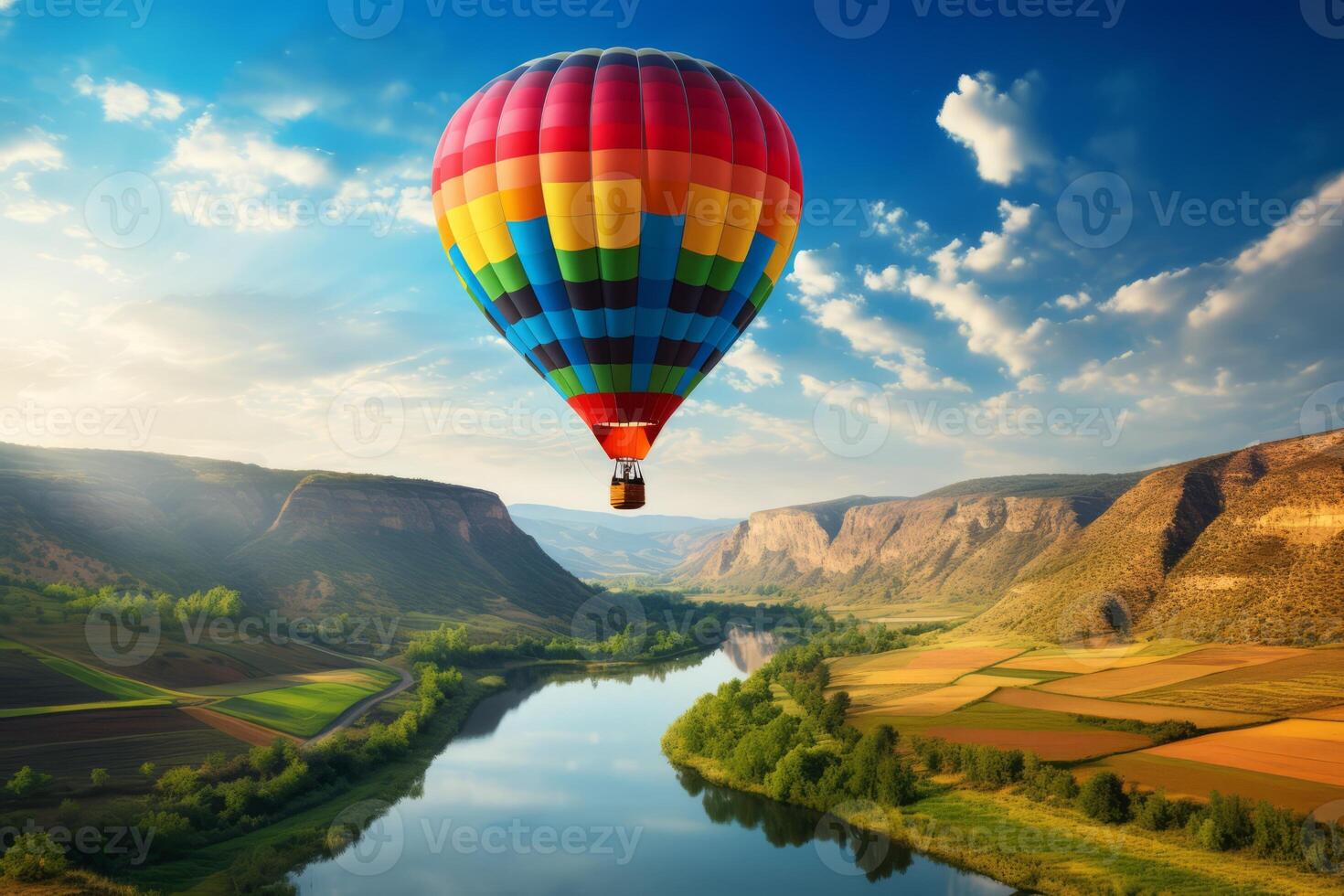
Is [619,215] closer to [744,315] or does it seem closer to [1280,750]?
[744,315]

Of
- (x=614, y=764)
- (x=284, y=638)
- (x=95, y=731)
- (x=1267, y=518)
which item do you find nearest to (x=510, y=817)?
(x=614, y=764)

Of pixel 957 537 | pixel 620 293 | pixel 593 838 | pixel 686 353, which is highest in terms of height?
pixel 620 293

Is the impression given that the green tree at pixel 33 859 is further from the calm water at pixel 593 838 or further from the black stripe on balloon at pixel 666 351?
the black stripe on balloon at pixel 666 351

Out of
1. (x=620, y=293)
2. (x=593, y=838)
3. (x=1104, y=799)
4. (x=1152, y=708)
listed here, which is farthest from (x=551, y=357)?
(x=1152, y=708)

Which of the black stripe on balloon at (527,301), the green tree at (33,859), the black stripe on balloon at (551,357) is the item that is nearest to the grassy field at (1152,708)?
the black stripe on balloon at (551,357)

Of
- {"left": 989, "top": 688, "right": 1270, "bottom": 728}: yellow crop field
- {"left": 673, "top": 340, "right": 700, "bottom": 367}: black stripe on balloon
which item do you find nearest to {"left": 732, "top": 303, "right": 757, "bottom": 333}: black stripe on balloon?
{"left": 673, "top": 340, "right": 700, "bottom": 367}: black stripe on balloon
